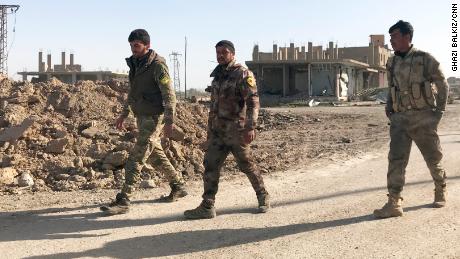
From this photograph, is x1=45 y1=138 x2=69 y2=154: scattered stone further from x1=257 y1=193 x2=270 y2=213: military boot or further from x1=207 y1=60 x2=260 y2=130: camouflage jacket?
x1=257 y1=193 x2=270 y2=213: military boot

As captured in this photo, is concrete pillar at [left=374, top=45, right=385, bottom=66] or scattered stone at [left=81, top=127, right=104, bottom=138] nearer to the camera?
scattered stone at [left=81, top=127, right=104, bottom=138]

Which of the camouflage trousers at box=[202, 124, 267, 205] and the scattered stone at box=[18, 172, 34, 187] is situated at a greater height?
the camouflage trousers at box=[202, 124, 267, 205]

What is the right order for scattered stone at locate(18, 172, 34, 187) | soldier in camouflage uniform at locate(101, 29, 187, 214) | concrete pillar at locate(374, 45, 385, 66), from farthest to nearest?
concrete pillar at locate(374, 45, 385, 66) → scattered stone at locate(18, 172, 34, 187) → soldier in camouflage uniform at locate(101, 29, 187, 214)

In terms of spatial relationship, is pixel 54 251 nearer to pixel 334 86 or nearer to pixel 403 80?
pixel 403 80

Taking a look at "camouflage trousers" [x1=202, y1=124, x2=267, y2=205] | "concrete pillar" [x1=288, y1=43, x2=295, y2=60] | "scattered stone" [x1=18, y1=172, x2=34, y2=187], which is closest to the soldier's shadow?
"camouflage trousers" [x1=202, y1=124, x2=267, y2=205]

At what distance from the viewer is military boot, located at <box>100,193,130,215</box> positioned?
5.27 m

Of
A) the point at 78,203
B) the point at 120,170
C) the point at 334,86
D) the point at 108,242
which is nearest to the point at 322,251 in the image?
the point at 108,242

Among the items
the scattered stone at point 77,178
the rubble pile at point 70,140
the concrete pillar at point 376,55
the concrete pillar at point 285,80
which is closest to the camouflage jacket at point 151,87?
the rubble pile at point 70,140

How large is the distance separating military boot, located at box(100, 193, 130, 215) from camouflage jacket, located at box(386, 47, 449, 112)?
294cm

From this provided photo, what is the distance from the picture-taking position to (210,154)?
5.24 m

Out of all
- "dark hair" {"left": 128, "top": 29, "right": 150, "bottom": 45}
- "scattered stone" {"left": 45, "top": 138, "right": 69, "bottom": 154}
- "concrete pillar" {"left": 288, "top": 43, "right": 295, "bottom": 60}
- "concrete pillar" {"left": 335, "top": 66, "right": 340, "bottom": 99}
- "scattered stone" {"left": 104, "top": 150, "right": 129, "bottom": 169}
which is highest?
"concrete pillar" {"left": 288, "top": 43, "right": 295, "bottom": 60}

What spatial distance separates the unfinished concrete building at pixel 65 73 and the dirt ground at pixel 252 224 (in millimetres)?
39866

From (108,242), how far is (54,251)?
1.46ft

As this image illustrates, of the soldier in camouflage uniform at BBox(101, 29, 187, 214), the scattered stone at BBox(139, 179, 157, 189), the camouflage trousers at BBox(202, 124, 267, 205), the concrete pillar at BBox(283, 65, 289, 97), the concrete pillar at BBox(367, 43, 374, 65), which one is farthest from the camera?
the concrete pillar at BBox(367, 43, 374, 65)
